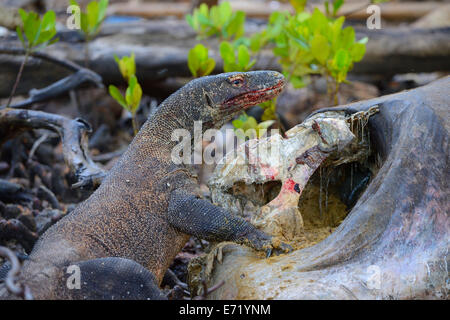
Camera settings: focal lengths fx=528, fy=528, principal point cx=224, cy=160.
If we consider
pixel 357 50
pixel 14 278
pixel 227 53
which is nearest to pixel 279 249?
pixel 14 278

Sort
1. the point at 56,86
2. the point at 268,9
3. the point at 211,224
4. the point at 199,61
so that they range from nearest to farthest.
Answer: the point at 211,224, the point at 199,61, the point at 56,86, the point at 268,9

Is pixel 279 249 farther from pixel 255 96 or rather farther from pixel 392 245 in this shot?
pixel 255 96

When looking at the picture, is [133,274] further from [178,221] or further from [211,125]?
[211,125]

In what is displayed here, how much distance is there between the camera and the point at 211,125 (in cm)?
393

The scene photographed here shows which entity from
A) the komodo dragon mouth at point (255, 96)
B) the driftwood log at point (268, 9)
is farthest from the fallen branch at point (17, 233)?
the driftwood log at point (268, 9)

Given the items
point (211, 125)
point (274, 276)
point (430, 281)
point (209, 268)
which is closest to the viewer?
point (430, 281)

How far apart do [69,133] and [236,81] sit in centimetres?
170

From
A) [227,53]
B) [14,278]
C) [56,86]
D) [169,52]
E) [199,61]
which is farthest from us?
[169,52]

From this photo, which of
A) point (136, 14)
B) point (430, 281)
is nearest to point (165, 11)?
point (136, 14)

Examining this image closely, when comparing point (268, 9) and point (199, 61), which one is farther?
point (268, 9)

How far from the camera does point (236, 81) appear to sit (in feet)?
12.3

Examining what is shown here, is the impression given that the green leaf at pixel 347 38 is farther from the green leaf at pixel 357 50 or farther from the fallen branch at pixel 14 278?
the fallen branch at pixel 14 278

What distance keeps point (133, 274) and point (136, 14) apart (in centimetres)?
1143

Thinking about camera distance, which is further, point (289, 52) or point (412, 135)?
point (289, 52)
